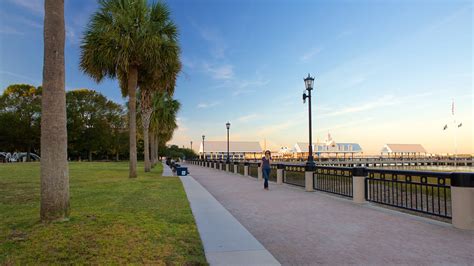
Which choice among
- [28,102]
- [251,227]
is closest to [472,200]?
[251,227]

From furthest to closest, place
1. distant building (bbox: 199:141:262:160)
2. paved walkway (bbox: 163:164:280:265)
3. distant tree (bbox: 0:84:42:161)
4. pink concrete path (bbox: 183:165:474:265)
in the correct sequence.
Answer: distant building (bbox: 199:141:262:160), distant tree (bbox: 0:84:42:161), pink concrete path (bbox: 183:165:474:265), paved walkway (bbox: 163:164:280:265)

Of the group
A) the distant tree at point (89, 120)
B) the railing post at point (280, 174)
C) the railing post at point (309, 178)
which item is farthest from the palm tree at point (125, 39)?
the distant tree at point (89, 120)

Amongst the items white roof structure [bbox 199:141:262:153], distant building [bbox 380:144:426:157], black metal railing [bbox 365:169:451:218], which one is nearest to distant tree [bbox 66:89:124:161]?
white roof structure [bbox 199:141:262:153]

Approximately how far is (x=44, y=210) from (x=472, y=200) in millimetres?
8218

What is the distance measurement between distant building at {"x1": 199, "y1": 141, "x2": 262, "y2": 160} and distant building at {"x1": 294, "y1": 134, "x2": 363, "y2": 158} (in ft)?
41.4

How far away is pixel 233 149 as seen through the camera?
95.1 metres

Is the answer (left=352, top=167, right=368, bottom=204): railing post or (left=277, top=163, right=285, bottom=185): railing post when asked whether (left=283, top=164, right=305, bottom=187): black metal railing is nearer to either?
(left=277, top=163, right=285, bottom=185): railing post

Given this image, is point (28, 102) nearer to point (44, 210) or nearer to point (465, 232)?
point (44, 210)

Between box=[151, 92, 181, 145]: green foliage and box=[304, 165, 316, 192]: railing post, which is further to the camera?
box=[151, 92, 181, 145]: green foliage

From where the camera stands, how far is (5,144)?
56.9m

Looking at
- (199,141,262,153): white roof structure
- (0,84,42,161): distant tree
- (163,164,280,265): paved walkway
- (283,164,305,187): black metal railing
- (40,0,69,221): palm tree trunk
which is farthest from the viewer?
(199,141,262,153): white roof structure

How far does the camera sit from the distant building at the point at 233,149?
90.4 meters

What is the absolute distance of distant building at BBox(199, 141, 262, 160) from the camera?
9037 centimetres

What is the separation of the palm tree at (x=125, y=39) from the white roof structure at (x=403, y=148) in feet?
310
